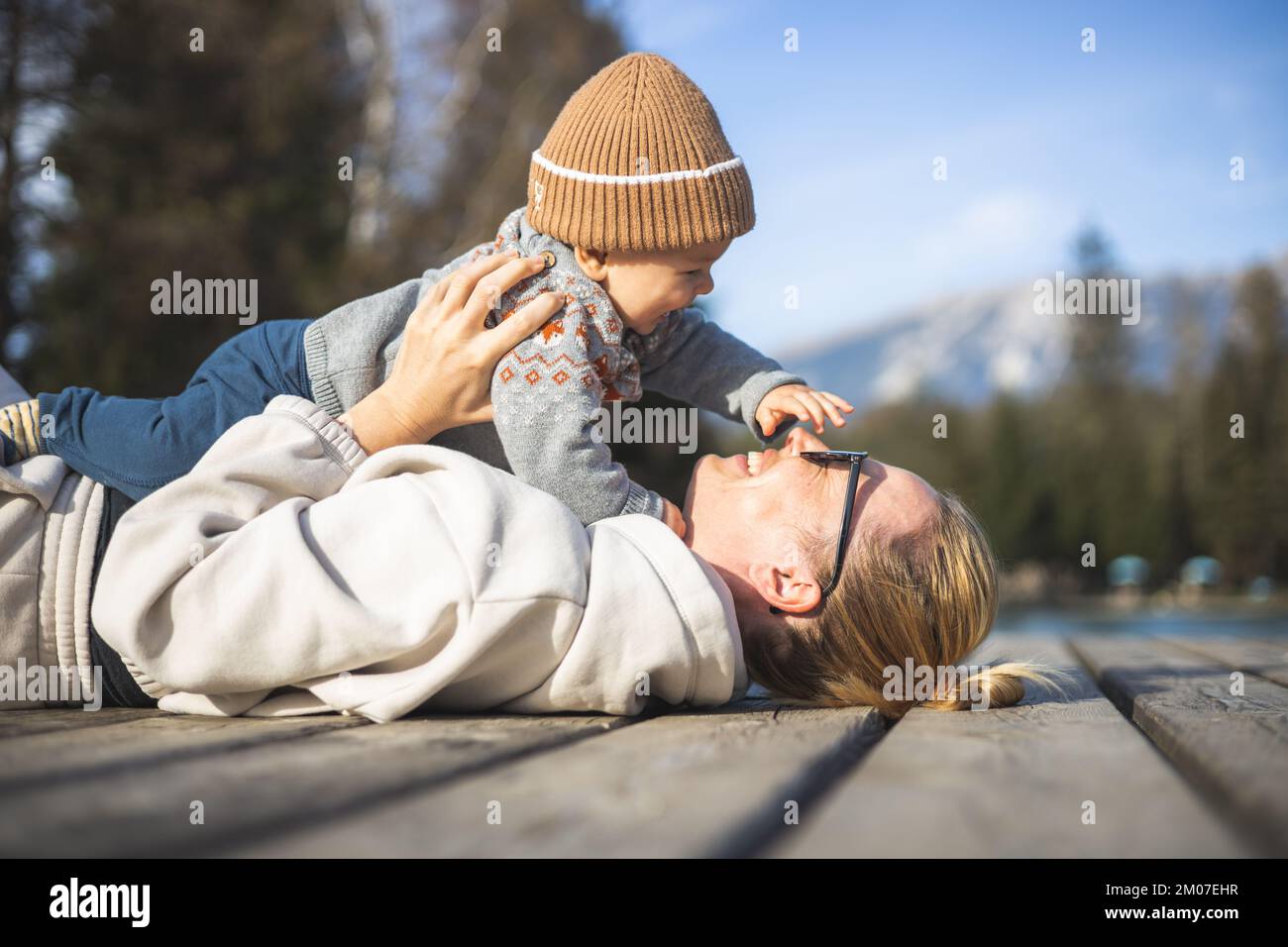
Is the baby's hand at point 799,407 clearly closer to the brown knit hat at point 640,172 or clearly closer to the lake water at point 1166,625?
the brown knit hat at point 640,172

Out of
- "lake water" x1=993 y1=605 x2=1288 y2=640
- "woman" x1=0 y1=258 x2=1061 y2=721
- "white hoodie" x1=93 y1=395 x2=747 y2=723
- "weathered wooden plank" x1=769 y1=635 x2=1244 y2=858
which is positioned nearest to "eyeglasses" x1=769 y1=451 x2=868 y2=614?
"woman" x1=0 y1=258 x2=1061 y2=721

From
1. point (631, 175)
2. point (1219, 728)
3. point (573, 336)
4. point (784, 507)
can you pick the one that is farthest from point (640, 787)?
point (631, 175)

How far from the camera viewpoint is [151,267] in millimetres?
12758

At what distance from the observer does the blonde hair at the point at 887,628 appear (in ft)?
8.25

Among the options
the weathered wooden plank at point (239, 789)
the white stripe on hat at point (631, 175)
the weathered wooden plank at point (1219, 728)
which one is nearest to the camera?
the weathered wooden plank at point (239, 789)

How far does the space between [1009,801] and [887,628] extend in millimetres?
1172

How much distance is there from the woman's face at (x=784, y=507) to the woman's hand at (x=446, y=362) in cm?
62

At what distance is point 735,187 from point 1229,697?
6.04ft

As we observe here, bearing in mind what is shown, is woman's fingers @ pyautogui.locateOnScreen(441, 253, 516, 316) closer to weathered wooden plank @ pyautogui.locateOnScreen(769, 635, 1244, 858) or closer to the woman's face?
the woman's face

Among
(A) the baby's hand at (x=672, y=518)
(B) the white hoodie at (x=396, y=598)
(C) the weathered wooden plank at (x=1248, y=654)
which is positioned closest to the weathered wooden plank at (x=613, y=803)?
(B) the white hoodie at (x=396, y=598)

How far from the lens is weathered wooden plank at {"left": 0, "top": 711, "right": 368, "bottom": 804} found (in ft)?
4.51

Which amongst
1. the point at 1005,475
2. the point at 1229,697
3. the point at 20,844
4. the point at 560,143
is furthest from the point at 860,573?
the point at 1005,475

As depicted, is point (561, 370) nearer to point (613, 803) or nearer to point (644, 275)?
point (644, 275)

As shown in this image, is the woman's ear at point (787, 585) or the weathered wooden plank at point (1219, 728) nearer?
the weathered wooden plank at point (1219, 728)
